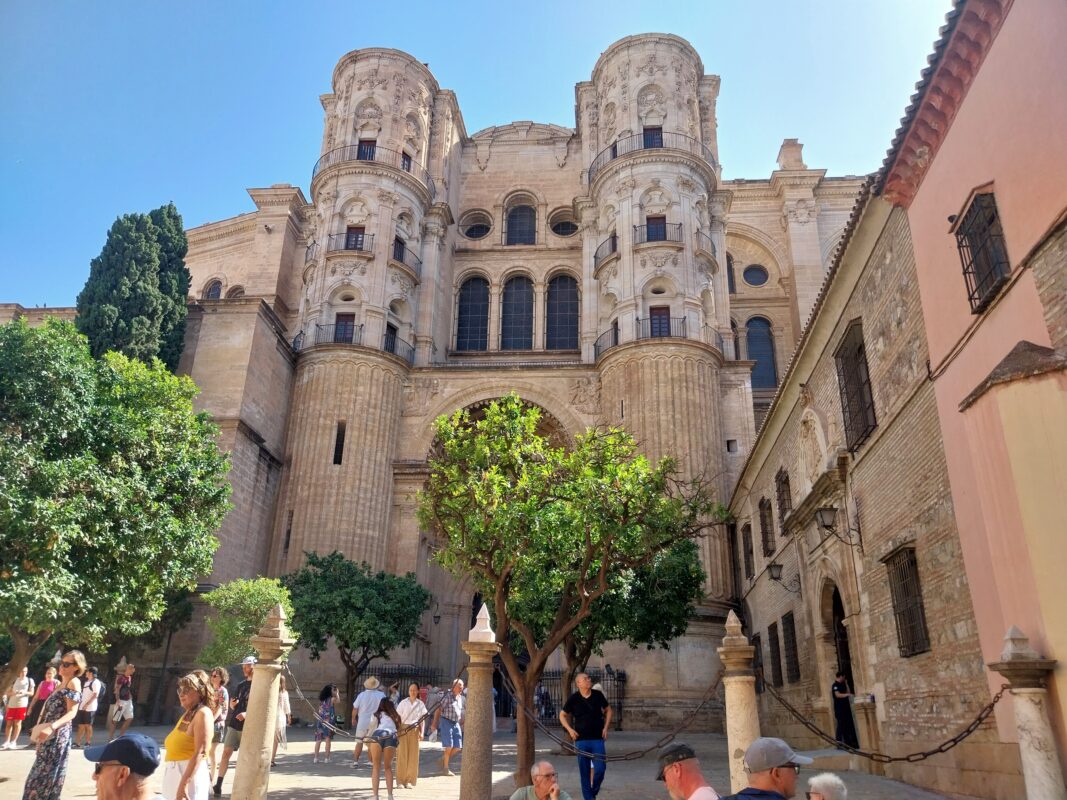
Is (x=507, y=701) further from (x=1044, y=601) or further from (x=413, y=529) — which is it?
(x=1044, y=601)

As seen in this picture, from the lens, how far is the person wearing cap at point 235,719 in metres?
8.90

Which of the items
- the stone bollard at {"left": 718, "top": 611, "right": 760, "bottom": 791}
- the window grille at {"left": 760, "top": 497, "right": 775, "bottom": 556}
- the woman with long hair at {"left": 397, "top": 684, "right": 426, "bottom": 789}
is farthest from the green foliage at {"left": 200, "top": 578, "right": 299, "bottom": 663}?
the stone bollard at {"left": 718, "top": 611, "right": 760, "bottom": 791}

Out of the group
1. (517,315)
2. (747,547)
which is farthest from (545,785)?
(517,315)

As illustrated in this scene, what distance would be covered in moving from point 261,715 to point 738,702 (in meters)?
4.54

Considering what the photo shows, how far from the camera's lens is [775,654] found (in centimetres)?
1742

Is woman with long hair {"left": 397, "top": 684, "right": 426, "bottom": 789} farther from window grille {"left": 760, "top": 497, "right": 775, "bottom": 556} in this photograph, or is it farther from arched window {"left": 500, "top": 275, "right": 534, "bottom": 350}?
arched window {"left": 500, "top": 275, "right": 534, "bottom": 350}

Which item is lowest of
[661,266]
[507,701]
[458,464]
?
[507,701]

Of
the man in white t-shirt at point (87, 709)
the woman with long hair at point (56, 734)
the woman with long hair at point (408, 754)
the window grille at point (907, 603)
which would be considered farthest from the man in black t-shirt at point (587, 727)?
the man in white t-shirt at point (87, 709)

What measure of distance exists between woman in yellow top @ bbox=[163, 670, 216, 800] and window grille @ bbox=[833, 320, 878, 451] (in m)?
8.71

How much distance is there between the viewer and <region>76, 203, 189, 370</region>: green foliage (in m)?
23.3

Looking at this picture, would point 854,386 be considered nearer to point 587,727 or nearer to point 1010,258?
point 1010,258

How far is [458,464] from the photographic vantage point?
487 inches

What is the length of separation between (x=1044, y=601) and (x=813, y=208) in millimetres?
29998

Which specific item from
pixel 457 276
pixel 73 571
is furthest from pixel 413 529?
pixel 73 571
